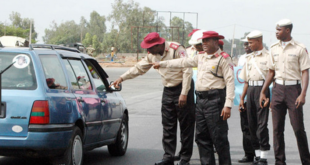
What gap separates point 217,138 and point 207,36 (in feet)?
3.98

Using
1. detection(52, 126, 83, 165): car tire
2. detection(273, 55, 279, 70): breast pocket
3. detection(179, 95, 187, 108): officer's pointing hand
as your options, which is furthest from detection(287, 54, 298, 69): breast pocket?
detection(52, 126, 83, 165): car tire

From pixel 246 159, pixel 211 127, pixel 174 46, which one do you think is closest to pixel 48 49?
pixel 174 46

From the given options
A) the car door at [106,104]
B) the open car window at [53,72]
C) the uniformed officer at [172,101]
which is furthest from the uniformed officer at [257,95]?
the open car window at [53,72]

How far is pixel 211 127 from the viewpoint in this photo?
239 inches

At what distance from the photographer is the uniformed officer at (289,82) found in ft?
21.4

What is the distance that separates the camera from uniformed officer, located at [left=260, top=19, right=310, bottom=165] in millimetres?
6516

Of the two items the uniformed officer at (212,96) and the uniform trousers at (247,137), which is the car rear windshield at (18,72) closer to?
the uniformed officer at (212,96)

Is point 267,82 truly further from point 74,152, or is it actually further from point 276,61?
point 74,152

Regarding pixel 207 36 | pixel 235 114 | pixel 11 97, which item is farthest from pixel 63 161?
pixel 235 114

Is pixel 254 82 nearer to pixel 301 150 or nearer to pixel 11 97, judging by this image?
pixel 301 150

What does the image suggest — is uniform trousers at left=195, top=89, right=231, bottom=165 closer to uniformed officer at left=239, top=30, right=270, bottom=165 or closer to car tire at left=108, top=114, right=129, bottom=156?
uniformed officer at left=239, top=30, right=270, bottom=165

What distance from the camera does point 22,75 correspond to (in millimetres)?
5785

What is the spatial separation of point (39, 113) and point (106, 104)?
1866mm

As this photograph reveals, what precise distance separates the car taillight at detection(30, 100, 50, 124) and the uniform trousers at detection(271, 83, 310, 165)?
116 inches
